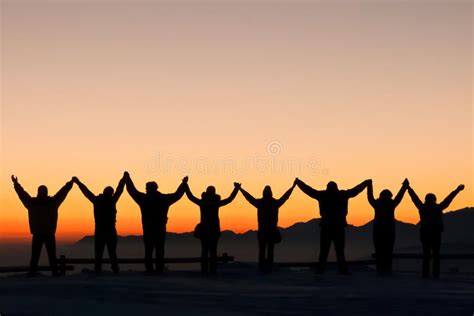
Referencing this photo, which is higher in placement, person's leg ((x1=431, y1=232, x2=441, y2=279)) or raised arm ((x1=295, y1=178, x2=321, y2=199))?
raised arm ((x1=295, y1=178, x2=321, y2=199))

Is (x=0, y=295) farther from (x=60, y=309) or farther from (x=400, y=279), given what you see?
(x=400, y=279)

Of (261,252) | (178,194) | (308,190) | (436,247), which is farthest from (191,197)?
(436,247)

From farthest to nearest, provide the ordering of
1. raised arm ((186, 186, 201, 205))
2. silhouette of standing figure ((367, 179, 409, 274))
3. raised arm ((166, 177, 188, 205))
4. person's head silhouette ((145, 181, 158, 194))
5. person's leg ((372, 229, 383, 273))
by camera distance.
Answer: person's leg ((372, 229, 383, 273)) → silhouette of standing figure ((367, 179, 409, 274)) → raised arm ((186, 186, 201, 205)) → raised arm ((166, 177, 188, 205)) → person's head silhouette ((145, 181, 158, 194))

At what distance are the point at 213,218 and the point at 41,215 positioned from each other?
432 centimetres

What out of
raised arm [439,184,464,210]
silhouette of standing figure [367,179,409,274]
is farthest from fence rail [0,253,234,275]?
raised arm [439,184,464,210]

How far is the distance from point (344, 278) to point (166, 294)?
5.93 meters

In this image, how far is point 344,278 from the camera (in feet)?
66.8

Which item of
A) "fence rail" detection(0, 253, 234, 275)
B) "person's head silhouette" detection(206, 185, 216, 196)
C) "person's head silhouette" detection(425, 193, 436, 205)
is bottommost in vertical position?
"fence rail" detection(0, 253, 234, 275)

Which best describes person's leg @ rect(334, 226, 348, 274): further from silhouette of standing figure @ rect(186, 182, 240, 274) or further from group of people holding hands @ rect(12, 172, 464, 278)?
silhouette of standing figure @ rect(186, 182, 240, 274)

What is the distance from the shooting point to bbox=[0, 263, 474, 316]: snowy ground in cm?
1416

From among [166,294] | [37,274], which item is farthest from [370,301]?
[37,274]

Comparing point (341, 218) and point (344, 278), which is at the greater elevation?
point (341, 218)

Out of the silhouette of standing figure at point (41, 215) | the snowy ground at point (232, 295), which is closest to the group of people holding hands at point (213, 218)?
the silhouette of standing figure at point (41, 215)

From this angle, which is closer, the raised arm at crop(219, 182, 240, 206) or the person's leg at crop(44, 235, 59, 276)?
the person's leg at crop(44, 235, 59, 276)
